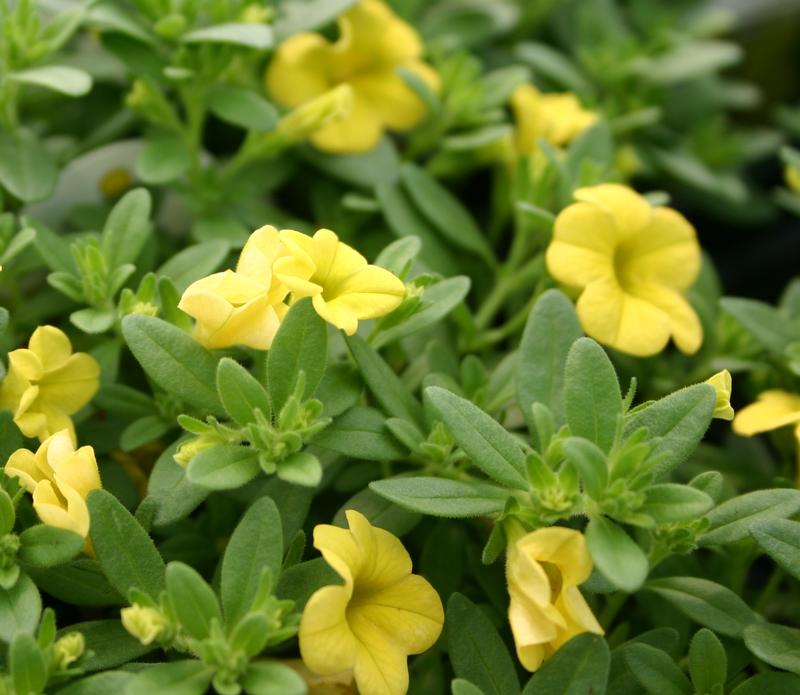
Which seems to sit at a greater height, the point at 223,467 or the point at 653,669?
the point at 223,467

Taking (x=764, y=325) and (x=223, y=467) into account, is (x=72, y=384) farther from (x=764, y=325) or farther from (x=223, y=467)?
(x=764, y=325)

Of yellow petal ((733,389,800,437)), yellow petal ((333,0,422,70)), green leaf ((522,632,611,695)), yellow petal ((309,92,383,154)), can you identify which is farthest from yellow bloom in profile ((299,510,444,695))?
yellow petal ((333,0,422,70))

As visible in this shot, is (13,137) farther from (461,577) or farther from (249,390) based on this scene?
(461,577)

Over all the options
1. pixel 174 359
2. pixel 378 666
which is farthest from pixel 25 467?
pixel 378 666

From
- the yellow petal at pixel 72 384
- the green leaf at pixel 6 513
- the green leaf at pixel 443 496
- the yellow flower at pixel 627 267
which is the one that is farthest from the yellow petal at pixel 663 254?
the green leaf at pixel 6 513

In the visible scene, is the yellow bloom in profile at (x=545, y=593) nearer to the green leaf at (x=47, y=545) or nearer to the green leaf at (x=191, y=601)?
the green leaf at (x=191, y=601)
